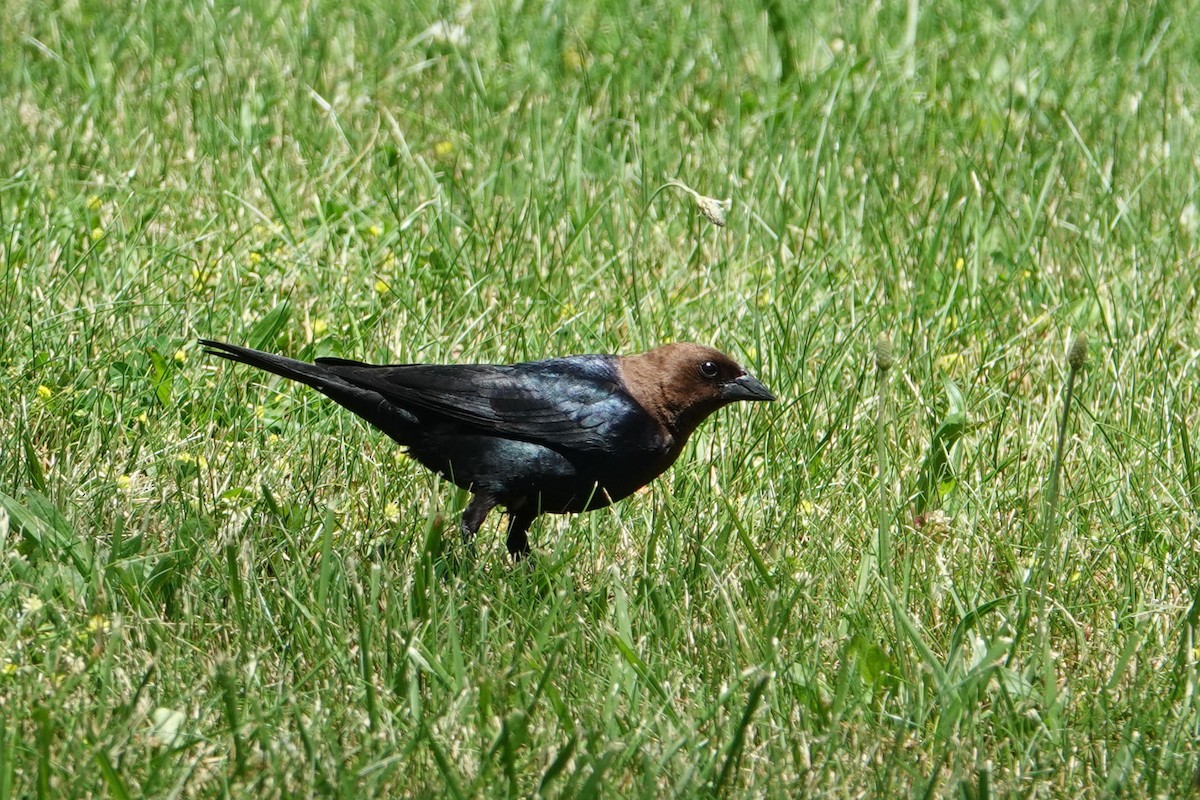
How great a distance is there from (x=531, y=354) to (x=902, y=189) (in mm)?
Result: 1790

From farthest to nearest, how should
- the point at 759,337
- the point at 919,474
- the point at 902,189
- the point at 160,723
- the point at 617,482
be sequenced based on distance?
the point at 902,189 < the point at 759,337 < the point at 919,474 < the point at 617,482 < the point at 160,723

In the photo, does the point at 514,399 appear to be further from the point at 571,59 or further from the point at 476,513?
the point at 571,59

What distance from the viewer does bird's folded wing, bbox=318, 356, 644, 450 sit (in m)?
3.95

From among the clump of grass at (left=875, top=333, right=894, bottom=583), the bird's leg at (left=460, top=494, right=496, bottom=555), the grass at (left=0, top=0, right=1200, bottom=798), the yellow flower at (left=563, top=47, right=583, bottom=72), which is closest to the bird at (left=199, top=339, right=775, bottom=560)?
the bird's leg at (left=460, top=494, right=496, bottom=555)

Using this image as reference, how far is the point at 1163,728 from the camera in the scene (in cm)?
303

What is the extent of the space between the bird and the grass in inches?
5.2

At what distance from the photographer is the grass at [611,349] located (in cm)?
298

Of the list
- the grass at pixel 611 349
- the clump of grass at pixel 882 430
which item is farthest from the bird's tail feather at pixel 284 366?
the clump of grass at pixel 882 430

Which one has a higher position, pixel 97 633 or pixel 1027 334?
pixel 97 633

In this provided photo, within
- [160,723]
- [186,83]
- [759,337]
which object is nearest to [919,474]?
[759,337]

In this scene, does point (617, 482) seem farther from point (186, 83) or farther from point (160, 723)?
point (186, 83)

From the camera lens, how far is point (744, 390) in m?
4.17

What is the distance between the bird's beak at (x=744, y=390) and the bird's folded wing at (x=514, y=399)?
28cm

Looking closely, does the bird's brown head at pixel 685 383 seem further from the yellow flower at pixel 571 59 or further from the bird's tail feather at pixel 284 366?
the yellow flower at pixel 571 59
